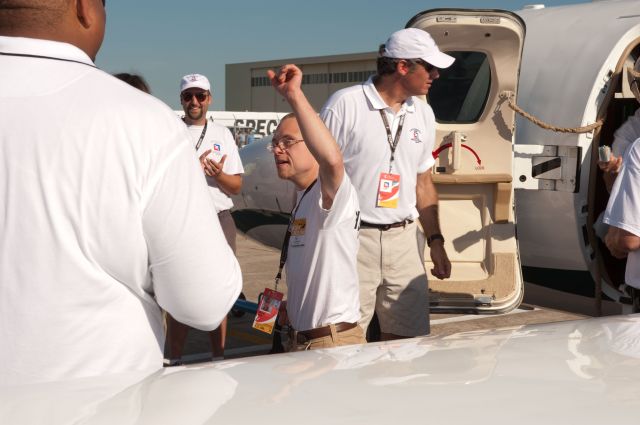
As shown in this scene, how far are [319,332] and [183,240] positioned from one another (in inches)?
65.4

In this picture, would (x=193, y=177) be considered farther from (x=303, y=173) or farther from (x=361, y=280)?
(x=361, y=280)

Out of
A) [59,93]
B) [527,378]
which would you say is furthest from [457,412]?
[59,93]

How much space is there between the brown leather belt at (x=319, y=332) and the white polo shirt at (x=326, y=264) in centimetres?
2

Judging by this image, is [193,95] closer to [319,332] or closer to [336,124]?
[336,124]

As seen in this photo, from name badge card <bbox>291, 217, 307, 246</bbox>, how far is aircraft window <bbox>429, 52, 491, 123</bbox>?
11.6ft

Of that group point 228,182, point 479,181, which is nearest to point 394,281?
point 228,182

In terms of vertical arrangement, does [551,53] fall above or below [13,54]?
above

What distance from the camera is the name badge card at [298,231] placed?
3470mm

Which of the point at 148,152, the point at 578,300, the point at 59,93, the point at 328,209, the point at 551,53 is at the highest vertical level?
the point at 551,53

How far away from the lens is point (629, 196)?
3.85m

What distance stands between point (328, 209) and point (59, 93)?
1.77 metres

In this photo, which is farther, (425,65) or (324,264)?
(425,65)

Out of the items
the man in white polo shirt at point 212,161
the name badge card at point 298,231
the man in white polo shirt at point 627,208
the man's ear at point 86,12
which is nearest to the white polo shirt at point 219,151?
the man in white polo shirt at point 212,161

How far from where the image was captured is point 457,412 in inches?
60.4
